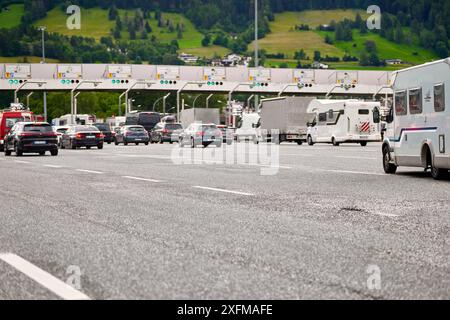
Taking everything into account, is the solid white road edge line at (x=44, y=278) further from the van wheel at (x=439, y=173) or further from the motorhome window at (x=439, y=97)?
the van wheel at (x=439, y=173)

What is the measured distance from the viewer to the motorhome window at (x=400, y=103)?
21.1 meters

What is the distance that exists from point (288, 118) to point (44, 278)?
57011 millimetres

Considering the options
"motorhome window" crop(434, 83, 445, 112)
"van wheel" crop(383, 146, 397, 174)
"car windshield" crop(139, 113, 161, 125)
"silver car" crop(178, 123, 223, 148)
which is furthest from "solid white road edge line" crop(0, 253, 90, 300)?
"car windshield" crop(139, 113, 161, 125)

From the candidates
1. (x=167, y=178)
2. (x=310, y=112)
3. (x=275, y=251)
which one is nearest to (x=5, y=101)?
(x=310, y=112)

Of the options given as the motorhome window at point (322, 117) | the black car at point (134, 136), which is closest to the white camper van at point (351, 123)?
the motorhome window at point (322, 117)

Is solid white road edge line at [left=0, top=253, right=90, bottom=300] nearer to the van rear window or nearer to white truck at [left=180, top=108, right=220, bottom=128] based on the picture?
the van rear window

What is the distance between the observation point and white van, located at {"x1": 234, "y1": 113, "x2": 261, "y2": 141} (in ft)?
252

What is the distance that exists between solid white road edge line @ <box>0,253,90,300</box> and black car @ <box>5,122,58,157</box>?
32.9 metres

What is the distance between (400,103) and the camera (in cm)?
2136

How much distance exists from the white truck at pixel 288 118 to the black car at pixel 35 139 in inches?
963

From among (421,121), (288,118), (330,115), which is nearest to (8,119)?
(330,115)

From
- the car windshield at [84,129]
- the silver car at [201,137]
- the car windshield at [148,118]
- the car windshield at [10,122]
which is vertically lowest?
the silver car at [201,137]

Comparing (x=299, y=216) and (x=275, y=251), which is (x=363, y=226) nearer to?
(x=299, y=216)
